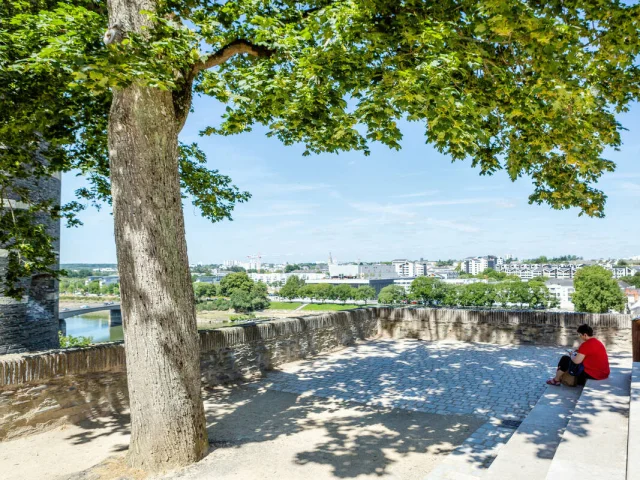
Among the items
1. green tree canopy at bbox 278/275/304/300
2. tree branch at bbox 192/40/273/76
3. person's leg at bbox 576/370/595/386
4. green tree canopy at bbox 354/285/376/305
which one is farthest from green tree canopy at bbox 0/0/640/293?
green tree canopy at bbox 278/275/304/300

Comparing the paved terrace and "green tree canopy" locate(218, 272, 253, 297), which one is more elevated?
"green tree canopy" locate(218, 272, 253, 297)

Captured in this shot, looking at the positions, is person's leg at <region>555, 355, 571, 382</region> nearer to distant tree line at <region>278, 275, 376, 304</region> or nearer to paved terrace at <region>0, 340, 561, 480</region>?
paved terrace at <region>0, 340, 561, 480</region>

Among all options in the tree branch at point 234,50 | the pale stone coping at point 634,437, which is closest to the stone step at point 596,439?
the pale stone coping at point 634,437

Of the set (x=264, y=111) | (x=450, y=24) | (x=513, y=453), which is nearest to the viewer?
(x=513, y=453)

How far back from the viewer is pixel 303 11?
255 inches

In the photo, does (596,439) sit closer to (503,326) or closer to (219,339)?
(219,339)

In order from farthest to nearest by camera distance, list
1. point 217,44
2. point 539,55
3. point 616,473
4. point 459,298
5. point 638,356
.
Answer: point 459,298 < point 638,356 < point 217,44 < point 539,55 < point 616,473

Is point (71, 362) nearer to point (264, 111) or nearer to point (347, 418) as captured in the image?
point (347, 418)

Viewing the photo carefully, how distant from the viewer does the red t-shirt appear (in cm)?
730

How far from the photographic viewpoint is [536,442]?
16.6 ft

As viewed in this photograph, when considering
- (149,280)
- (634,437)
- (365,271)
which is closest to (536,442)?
(634,437)

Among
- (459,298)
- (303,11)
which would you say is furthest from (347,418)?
(459,298)

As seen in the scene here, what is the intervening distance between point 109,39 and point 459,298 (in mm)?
68154

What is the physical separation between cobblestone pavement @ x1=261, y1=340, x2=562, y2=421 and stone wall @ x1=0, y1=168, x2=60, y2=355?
26.2 ft
